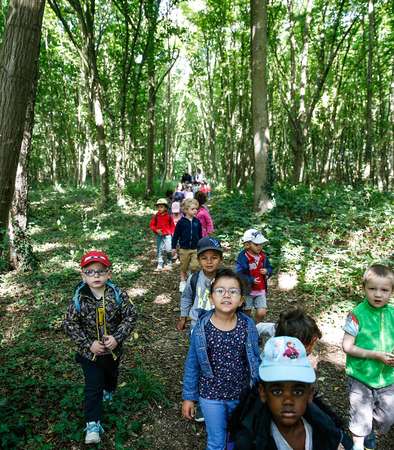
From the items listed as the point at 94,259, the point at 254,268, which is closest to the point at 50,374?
the point at 94,259

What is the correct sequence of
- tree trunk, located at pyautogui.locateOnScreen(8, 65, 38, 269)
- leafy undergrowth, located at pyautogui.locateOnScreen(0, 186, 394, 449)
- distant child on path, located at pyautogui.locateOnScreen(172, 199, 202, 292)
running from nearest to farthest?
leafy undergrowth, located at pyautogui.locateOnScreen(0, 186, 394, 449)
distant child on path, located at pyautogui.locateOnScreen(172, 199, 202, 292)
tree trunk, located at pyautogui.locateOnScreen(8, 65, 38, 269)

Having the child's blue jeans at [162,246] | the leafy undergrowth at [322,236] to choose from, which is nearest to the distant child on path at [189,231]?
the child's blue jeans at [162,246]

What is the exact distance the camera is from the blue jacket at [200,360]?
2730mm

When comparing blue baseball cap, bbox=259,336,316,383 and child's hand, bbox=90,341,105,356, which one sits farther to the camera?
child's hand, bbox=90,341,105,356

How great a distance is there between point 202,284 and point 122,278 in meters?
4.79

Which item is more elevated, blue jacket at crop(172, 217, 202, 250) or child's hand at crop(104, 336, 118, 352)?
blue jacket at crop(172, 217, 202, 250)

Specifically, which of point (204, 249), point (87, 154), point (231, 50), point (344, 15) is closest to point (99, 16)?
point (231, 50)

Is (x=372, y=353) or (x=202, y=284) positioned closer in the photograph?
(x=372, y=353)

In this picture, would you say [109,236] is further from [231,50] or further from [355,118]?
[355,118]

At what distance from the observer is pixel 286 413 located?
5.71 feet

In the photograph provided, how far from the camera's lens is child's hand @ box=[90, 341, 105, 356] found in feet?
10.7

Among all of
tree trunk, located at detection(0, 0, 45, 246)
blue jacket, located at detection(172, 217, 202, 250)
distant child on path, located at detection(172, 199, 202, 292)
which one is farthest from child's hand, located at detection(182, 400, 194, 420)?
blue jacket, located at detection(172, 217, 202, 250)

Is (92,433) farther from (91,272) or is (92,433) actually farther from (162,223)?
(162,223)

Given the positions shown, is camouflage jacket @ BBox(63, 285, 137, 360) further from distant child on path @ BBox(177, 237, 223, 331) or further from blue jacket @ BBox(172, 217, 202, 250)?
blue jacket @ BBox(172, 217, 202, 250)
